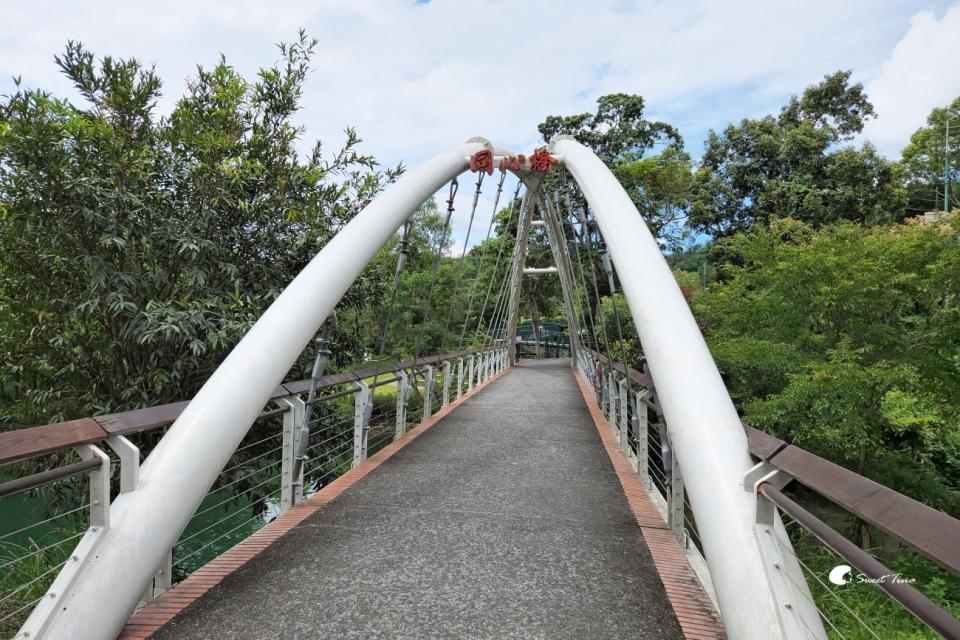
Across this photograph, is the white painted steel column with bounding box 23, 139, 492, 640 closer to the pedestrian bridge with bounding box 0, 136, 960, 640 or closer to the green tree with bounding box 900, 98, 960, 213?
the pedestrian bridge with bounding box 0, 136, 960, 640

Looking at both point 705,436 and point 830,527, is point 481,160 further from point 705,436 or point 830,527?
point 830,527

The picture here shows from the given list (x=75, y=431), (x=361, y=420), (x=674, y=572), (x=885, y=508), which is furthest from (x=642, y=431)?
(x=75, y=431)

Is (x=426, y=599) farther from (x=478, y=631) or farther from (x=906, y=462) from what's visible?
(x=906, y=462)

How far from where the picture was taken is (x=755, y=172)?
2028cm

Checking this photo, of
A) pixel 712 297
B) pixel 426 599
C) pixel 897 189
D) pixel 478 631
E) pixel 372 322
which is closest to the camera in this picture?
pixel 478 631

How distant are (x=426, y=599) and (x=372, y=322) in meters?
13.3

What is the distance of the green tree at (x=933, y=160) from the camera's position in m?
22.2

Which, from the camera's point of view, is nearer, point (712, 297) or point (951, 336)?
point (951, 336)

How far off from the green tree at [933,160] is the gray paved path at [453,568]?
2516cm

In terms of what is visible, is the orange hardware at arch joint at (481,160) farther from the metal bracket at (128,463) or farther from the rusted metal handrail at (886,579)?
the rusted metal handrail at (886,579)

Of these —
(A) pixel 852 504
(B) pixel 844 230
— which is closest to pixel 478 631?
(A) pixel 852 504

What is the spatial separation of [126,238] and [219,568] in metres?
2.88

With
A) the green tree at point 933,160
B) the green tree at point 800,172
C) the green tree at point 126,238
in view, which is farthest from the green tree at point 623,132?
the green tree at point 126,238

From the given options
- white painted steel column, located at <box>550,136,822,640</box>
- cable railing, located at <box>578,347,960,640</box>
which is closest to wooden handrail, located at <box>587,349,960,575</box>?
cable railing, located at <box>578,347,960,640</box>
